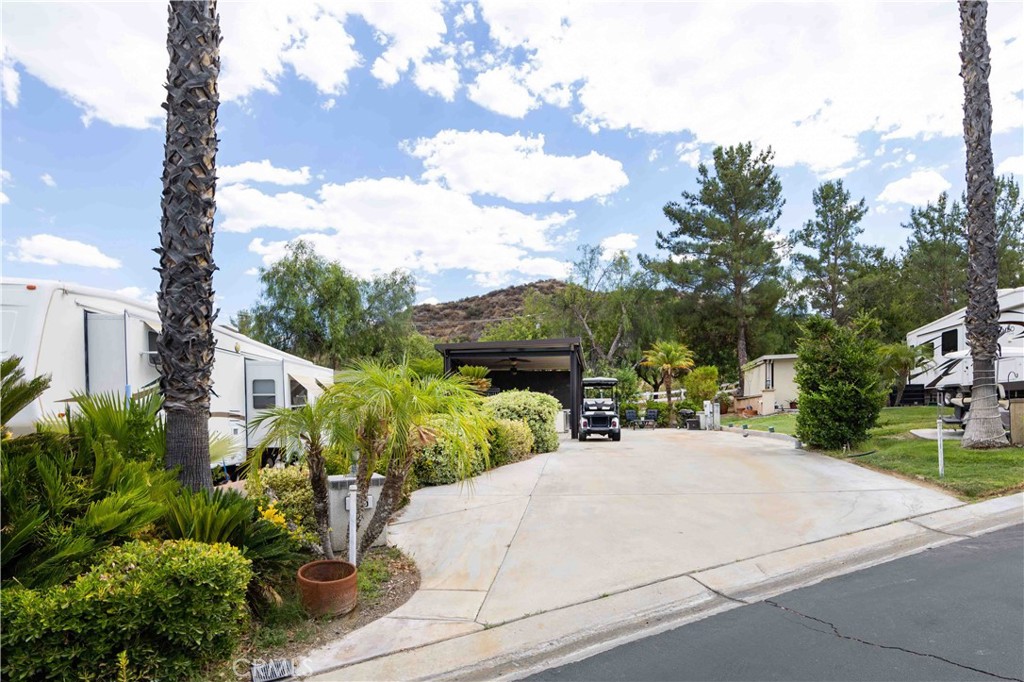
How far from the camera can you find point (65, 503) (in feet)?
11.5

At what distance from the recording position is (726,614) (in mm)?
4367

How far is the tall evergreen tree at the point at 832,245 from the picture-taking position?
38.5m

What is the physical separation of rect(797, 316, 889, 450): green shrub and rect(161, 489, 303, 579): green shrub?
36.9 ft

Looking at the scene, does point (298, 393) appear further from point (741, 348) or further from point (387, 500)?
point (741, 348)

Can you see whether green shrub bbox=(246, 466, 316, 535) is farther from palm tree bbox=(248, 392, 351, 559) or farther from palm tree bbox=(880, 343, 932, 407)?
palm tree bbox=(880, 343, 932, 407)

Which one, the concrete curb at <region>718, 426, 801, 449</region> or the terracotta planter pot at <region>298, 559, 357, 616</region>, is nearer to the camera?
the terracotta planter pot at <region>298, 559, 357, 616</region>

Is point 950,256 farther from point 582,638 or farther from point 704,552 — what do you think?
point 582,638

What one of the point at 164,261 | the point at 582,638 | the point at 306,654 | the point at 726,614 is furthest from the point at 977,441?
the point at 164,261

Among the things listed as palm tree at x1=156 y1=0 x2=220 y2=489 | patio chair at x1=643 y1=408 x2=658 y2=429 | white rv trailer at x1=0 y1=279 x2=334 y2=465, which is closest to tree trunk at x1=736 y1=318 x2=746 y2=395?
patio chair at x1=643 y1=408 x2=658 y2=429

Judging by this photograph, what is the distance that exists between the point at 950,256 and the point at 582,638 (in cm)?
3406

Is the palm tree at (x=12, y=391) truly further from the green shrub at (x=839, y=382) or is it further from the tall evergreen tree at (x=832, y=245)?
the tall evergreen tree at (x=832, y=245)

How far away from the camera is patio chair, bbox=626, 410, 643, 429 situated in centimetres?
2708

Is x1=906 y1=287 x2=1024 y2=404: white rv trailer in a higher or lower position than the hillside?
lower

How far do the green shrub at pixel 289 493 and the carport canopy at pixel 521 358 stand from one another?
12.6 m
